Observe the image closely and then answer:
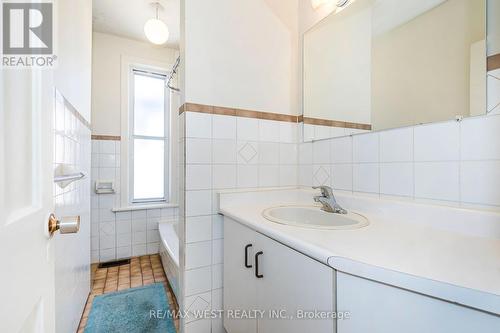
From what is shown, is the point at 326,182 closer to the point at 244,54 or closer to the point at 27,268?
the point at 244,54

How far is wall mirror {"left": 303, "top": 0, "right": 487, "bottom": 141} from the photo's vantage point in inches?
33.1

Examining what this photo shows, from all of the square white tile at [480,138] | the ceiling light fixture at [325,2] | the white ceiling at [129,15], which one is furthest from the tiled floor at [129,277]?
the white ceiling at [129,15]

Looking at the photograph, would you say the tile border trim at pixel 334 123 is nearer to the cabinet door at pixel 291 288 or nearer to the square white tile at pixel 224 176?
the square white tile at pixel 224 176

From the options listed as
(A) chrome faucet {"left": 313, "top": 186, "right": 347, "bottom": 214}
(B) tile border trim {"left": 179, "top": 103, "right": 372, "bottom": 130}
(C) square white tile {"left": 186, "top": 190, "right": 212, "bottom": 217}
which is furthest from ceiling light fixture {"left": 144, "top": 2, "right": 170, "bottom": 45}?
(A) chrome faucet {"left": 313, "top": 186, "right": 347, "bottom": 214}

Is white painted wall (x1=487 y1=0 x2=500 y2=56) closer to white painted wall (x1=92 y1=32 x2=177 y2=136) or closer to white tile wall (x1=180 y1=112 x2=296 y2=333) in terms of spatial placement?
white tile wall (x1=180 y1=112 x2=296 y2=333)

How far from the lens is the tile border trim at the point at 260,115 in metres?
1.23

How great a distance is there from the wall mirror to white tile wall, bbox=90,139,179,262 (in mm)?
2156

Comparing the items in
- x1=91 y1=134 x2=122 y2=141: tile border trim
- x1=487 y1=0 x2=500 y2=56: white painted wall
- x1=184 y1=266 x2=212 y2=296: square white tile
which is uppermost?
x1=487 y1=0 x2=500 y2=56: white painted wall

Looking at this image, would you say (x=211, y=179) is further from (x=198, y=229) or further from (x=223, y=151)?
(x=198, y=229)

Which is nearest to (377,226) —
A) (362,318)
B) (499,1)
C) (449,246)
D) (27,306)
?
(449,246)

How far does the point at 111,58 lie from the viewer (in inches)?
97.2

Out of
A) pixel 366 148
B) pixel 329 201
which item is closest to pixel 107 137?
pixel 329 201

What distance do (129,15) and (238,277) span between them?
2.56 metres

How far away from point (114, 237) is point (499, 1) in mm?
3223
